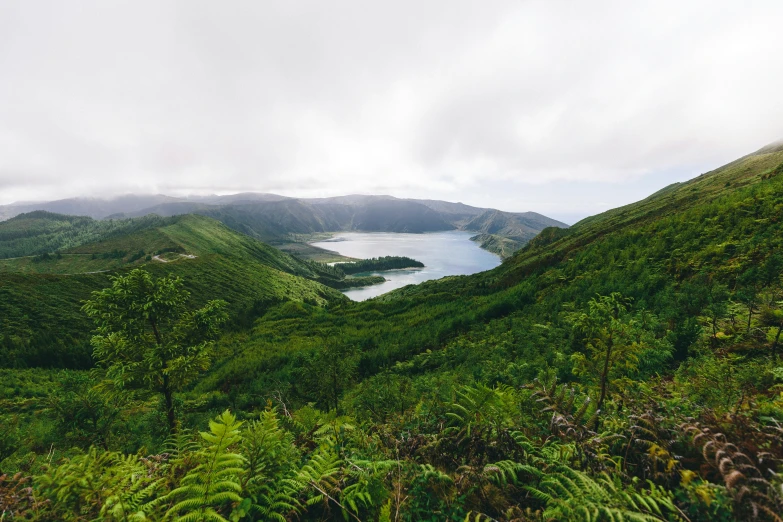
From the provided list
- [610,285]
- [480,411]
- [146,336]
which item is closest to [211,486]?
[480,411]

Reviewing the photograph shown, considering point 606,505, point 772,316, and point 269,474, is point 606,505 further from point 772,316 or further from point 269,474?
point 772,316

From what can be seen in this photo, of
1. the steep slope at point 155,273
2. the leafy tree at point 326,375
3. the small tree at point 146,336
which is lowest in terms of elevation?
the steep slope at point 155,273

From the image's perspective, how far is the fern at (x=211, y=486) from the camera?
2.72m

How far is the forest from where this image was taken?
2998mm

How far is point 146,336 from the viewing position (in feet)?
36.8

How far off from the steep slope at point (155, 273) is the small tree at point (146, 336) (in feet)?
88.0

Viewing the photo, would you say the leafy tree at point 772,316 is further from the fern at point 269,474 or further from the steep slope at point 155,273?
the steep slope at point 155,273

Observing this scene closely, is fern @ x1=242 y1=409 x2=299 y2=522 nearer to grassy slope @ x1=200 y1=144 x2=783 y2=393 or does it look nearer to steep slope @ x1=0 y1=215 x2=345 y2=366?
grassy slope @ x1=200 y1=144 x2=783 y2=393

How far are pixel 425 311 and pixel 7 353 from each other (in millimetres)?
56740

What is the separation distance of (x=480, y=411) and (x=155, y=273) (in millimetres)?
99368

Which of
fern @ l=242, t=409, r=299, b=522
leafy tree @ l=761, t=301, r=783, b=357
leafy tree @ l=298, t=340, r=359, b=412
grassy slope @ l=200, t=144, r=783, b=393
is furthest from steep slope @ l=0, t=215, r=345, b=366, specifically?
leafy tree @ l=761, t=301, r=783, b=357

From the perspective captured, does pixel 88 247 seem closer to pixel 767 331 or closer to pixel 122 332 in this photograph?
pixel 122 332

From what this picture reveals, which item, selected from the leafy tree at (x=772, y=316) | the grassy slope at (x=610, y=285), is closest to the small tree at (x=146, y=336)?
the grassy slope at (x=610, y=285)

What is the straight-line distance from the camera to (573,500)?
2680mm
